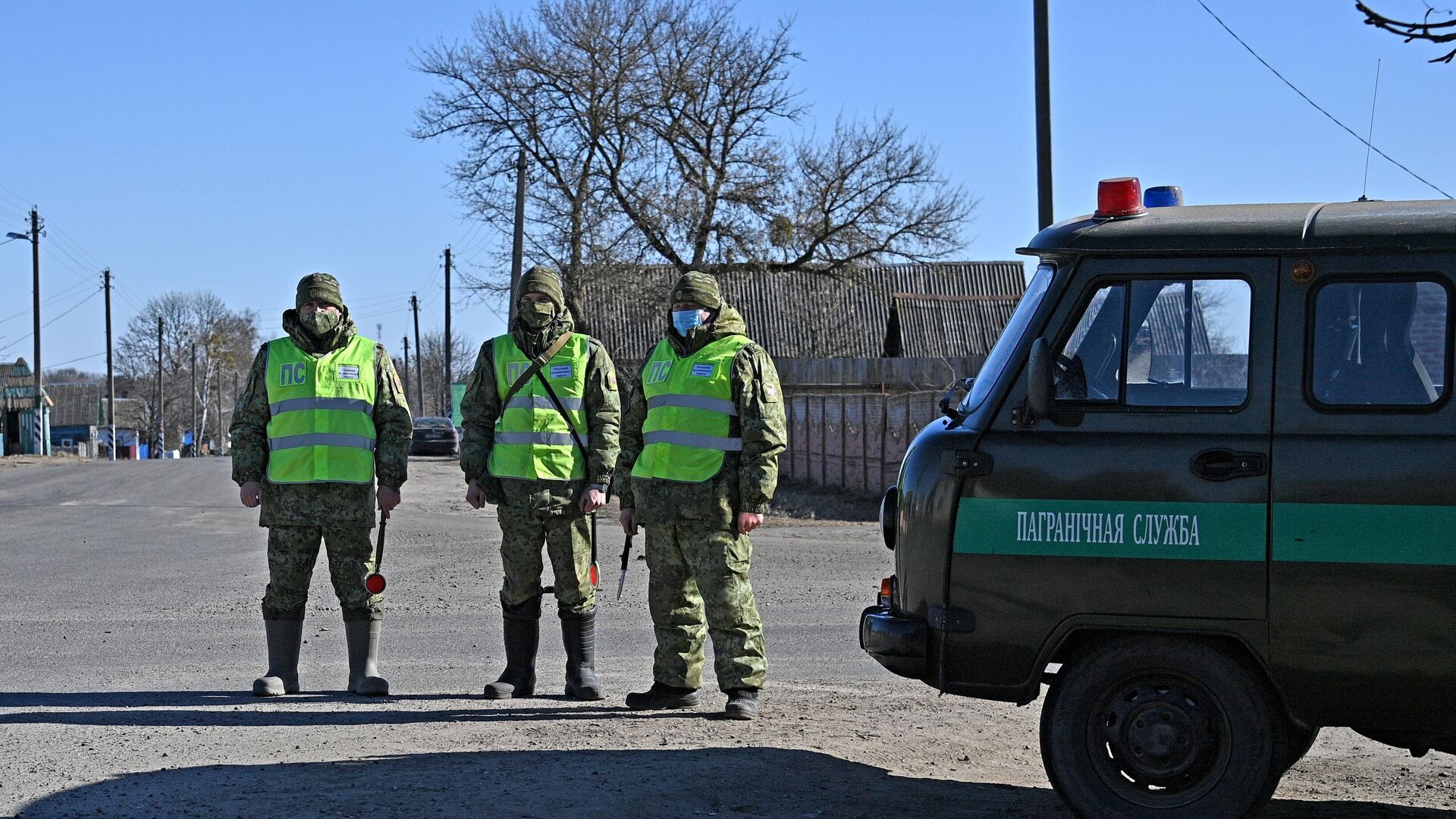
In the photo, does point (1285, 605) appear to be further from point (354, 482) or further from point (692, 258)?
point (692, 258)

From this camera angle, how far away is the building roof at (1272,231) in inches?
197

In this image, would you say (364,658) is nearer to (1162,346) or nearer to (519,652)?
(519,652)

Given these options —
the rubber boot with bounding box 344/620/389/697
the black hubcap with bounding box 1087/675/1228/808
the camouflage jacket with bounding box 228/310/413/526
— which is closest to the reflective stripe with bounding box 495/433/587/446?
the camouflage jacket with bounding box 228/310/413/526

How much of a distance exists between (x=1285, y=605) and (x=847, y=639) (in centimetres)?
521

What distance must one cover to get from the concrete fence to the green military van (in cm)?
1518

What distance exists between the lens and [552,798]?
18.4 feet

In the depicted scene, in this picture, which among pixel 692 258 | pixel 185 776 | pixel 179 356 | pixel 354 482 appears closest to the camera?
pixel 185 776

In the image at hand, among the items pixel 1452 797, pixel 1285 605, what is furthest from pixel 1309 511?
pixel 1452 797

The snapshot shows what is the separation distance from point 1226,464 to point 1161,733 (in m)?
0.92

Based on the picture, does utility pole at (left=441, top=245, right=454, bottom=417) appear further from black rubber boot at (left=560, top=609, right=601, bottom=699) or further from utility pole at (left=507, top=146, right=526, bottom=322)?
black rubber boot at (left=560, top=609, right=601, bottom=699)

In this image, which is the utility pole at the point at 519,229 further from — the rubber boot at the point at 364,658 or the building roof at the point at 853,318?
the rubber boot at the point at 364,658

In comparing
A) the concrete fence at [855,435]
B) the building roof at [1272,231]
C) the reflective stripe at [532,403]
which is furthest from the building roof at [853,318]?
the building roof at [1272,231]

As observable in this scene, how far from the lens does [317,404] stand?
25.2 feet

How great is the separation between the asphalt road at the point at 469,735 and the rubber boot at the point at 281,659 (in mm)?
129
